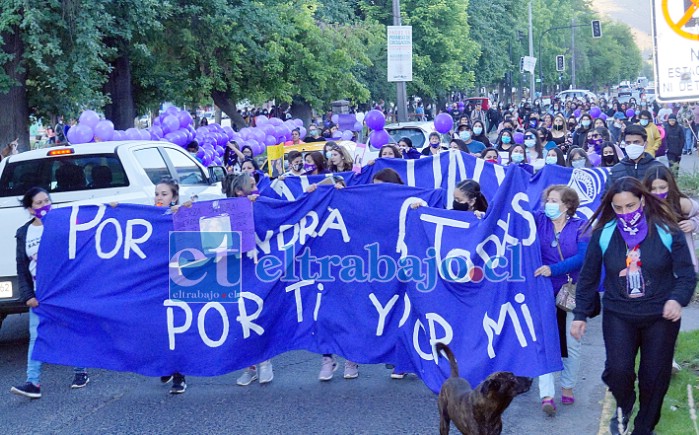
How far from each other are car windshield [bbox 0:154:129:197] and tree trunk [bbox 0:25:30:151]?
8.53m

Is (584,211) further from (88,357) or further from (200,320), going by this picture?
(88,357)

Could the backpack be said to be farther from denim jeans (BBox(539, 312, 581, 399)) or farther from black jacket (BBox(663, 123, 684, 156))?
black jacket (BBox(663, 123, 684, 156))

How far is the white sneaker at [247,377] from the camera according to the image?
26.5ft

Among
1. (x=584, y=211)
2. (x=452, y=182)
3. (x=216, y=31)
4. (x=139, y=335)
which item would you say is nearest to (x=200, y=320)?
(x=139, y=335)

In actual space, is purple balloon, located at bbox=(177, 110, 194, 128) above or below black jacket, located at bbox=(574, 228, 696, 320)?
above

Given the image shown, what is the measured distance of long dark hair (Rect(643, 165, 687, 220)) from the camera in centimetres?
653

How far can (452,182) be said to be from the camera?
10.9 metres

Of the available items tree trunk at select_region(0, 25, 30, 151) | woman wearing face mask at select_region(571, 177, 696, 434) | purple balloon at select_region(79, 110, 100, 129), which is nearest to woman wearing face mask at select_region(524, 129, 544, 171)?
woman wearing face mask at select_region(571, 177, 696, 434)

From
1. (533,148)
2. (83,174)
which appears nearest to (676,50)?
(83,174)

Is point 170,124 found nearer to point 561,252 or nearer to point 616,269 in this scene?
point 561,252

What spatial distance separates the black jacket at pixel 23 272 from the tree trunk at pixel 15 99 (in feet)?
36.3

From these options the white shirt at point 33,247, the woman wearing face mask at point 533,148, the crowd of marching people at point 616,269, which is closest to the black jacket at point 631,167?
the crowd of marching people at point 616,269

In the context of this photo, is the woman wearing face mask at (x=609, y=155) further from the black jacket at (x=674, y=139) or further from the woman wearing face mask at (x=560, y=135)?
the black jacket at (x=674, y=139)

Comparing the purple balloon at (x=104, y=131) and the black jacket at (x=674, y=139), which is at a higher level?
the purple balloon at (x=104, y=131)
